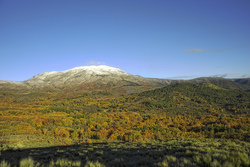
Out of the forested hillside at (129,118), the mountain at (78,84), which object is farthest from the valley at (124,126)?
the mountain at (78,84)

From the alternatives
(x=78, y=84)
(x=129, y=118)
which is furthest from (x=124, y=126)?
(x=78, y=84)

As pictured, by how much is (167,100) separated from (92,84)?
96662mm

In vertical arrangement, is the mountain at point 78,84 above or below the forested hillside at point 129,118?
above

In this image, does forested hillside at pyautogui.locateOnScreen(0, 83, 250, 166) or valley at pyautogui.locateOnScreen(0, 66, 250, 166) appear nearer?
valley at pyautogui.locateOnScreen(0, 66, 250, 166)

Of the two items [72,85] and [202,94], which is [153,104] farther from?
[72,85]

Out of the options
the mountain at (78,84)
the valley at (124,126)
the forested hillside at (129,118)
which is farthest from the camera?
the mountain at (78,84)

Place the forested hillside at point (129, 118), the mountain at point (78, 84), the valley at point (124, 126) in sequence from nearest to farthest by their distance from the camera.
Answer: the valley at point (124, 126), the forested hillside at point (129, 118), the mountain at point (78, 84)

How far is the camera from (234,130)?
3225cm

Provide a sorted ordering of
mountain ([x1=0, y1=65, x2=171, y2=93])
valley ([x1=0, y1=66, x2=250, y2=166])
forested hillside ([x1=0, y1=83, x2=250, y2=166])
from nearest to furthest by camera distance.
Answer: valley ([x1=0, y1=66, x2=250, y2=166]) → forested hillside ([x1=0, y1=83, x2=250, y2=166]) → mountain ([x1=0, y1=65, x2=171, y2=93])

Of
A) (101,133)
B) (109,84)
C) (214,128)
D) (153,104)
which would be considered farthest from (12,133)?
(109,84)

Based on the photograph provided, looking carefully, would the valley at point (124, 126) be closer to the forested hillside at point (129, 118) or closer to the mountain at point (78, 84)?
the forested hillside at point (129, 118)

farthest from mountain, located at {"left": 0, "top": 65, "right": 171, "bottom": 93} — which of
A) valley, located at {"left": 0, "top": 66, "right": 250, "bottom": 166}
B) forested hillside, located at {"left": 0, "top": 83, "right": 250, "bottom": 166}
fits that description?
forested hillside, located at {"left": 0, "top": 83, "right": 250, "bottom": 166}

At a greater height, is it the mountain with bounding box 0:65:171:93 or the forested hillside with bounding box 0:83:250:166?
the mountain with bounding box 0:65:171:93

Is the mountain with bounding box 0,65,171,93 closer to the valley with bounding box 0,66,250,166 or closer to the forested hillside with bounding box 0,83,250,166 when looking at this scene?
the valley with bounding box 0,66,250,166
